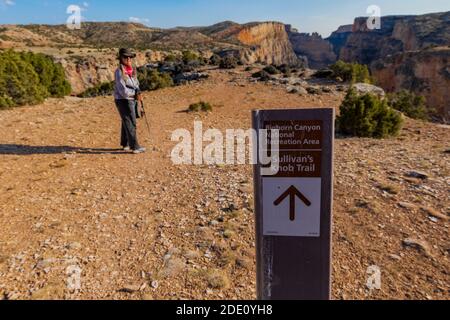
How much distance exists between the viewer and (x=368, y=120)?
885 centimetres

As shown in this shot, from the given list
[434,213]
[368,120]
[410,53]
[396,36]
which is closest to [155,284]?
[434,213]

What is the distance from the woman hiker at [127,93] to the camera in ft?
21.3

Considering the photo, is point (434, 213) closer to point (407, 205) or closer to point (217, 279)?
point (407, 205)

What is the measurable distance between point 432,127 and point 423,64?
143ft

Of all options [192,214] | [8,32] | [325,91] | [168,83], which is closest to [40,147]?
[192,214]

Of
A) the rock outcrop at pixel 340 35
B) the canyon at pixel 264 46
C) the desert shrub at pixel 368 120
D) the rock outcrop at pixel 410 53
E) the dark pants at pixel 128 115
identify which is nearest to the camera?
the dark pants at pixel 128 115

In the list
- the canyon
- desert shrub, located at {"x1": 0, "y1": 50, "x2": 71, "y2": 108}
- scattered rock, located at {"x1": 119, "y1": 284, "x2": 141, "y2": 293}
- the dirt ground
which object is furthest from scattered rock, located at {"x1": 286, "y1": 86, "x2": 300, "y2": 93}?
scattered rock, located at {"x1": 119, "y1": 284, "x2": 141, "y2": 293}

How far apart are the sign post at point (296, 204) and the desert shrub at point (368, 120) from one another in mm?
7550

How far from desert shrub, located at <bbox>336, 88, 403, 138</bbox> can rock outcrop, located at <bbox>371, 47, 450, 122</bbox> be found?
3659 cm

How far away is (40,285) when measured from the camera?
3.14 m

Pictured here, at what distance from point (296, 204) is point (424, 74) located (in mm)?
52954

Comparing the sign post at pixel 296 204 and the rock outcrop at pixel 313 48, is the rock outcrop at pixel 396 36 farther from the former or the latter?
the sign post at pixel 296 204

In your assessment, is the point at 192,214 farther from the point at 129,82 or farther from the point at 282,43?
the point at 282,43
